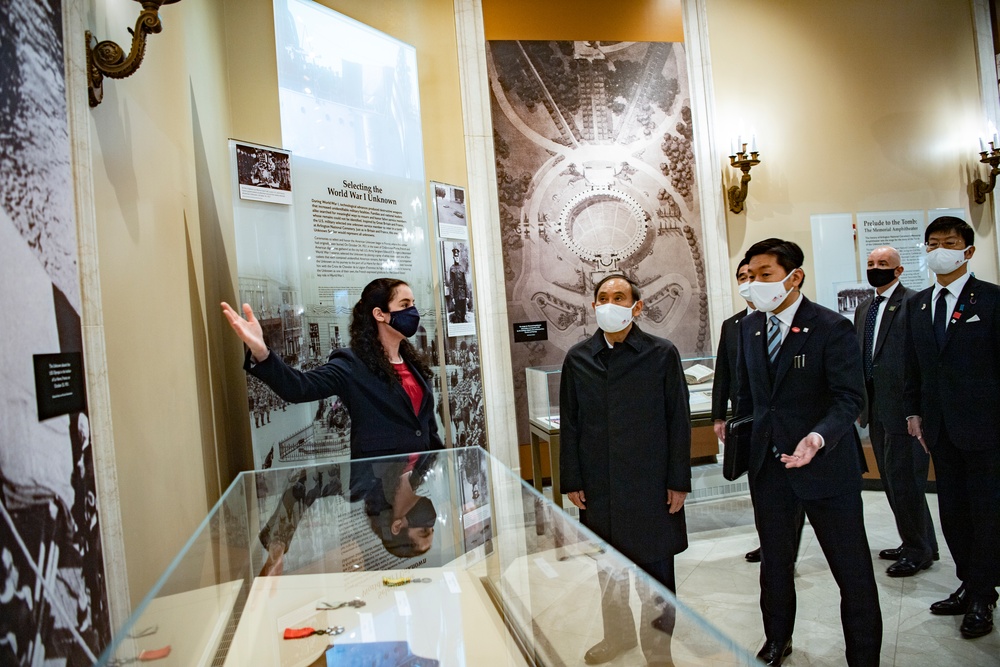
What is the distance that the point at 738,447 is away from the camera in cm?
277

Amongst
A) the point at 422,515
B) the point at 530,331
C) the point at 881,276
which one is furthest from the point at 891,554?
the point at 422,515

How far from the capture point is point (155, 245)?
97.7 inches

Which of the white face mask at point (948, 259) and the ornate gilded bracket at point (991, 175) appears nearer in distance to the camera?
the white face mask at point (948, 259)

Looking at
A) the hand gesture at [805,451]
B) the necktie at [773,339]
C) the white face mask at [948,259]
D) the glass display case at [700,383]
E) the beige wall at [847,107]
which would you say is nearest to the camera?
the hand gesture at [805,451]

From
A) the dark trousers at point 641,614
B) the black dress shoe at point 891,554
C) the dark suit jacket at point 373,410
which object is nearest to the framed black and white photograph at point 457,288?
the dark suit jacket at point 373,410

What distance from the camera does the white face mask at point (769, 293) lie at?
262 cm

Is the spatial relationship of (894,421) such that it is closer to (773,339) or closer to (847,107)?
(773,339)

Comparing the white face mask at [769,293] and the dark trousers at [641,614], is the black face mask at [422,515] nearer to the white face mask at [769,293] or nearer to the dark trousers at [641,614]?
the dark trousers at [641,614]

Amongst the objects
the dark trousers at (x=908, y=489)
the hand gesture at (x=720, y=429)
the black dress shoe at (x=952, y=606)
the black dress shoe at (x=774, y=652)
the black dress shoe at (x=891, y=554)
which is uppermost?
the hand gesture at (x=720, y=429)

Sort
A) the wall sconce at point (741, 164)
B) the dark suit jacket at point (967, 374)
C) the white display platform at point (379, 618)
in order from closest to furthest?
the white display platform at point (379, 618) → the dark suit jacket at point (967, 374) → the wall sconce at point (741, 164)

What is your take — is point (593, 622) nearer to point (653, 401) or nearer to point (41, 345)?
point (41, 345)

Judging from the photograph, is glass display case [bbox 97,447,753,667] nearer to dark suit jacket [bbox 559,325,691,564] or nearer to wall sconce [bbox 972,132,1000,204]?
dark suit jacket [bbox 559,325,691,564]

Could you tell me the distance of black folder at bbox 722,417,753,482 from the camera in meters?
2.77

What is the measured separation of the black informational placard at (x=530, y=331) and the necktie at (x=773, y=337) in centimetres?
323
